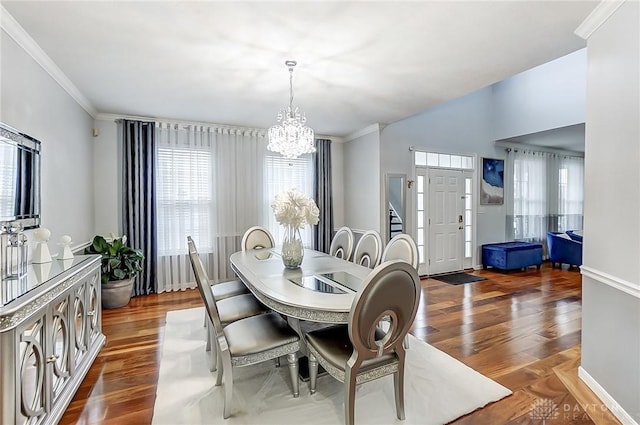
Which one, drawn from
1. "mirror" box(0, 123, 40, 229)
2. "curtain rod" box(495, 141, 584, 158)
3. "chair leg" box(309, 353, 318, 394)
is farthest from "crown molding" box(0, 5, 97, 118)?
"curtain rod" box(495, 141, 584, 158)

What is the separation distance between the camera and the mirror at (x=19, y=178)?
194cm

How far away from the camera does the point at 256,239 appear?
3828 millimetres

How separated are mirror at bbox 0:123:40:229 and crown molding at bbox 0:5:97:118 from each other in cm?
65

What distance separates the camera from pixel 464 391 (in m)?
2.06

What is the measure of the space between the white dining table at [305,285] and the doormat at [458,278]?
9.34 feet

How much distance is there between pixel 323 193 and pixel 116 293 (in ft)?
10.8

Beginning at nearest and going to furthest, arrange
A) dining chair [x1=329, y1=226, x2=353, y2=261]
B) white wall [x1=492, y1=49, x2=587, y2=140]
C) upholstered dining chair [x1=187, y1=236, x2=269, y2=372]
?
upholstered dining chair [x1=187, y1=236, x2=269, y2=372] → dining chair [x1=329, y1=226, x2=353, y2=261] → white wall [x1=492, y1=49, x2=587, y2=140]

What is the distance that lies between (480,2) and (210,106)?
3.06m

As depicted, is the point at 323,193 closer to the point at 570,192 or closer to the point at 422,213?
the point at 422,213

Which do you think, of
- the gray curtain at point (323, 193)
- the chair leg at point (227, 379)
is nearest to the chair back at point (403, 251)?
the chair leg at point (227, 379)

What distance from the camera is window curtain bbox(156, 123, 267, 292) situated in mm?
4398

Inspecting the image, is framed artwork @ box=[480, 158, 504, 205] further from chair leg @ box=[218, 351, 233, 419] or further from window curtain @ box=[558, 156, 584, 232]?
chair leg @ box=[218, 351, 233, 419]

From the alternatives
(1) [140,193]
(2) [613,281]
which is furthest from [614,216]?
(1) [140,193]

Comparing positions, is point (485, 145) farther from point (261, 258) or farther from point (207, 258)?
point (207, 258)
